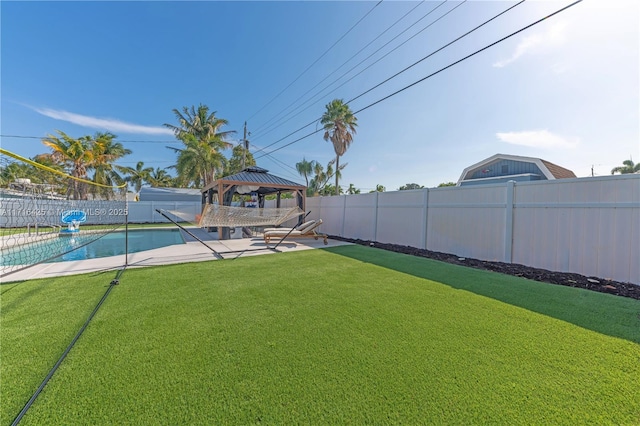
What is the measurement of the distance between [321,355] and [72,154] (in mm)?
21252

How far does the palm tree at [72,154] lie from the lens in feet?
49.7

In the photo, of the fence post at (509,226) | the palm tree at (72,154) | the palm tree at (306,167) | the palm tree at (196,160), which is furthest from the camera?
the palm tree at (306,167)

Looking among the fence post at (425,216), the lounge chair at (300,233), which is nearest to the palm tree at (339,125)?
the lounge chair at (300,233)

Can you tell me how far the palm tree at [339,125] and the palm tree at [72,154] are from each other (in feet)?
52.5

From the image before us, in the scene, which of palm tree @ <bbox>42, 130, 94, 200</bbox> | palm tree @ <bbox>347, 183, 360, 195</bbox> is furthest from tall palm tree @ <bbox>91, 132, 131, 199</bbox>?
palm tree @ <bbox>347, 183, 360, 195</bbox>

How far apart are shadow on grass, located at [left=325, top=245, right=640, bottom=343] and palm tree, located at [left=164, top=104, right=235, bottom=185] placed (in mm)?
15564

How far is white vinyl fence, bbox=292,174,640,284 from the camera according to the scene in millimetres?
3717

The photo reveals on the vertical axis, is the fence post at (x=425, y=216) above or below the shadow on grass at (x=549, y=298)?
above

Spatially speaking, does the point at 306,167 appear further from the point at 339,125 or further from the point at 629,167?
the point at 629,167

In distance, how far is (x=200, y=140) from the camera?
17.6 m

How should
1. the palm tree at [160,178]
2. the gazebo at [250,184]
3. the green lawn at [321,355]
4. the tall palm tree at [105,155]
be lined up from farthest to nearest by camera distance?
the palm tree at [160,178] → the tall palm tree at [105,155] → the gazebo at [250,184] → the green lawn at [321,355]

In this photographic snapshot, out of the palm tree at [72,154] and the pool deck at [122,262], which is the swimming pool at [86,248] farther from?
the palm tree at [72,154]

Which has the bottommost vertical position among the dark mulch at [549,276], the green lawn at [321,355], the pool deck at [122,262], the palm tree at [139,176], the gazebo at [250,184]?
the pool deck at [122,262]

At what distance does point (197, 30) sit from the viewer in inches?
402
